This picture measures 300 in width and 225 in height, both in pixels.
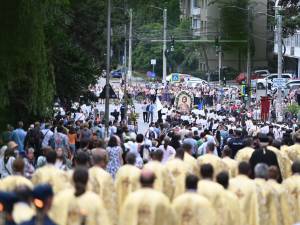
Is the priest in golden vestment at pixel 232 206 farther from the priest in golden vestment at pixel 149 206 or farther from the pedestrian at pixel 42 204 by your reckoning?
the pedestrian at pixel 42 204

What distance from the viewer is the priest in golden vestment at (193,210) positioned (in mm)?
14250

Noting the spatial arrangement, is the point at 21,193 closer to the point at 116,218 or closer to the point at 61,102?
the point at 116,218

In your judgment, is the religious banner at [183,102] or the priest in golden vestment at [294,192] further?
the religious banner at [183,102]

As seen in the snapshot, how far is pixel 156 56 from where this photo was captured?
114 metres

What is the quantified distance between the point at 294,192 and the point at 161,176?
226cm

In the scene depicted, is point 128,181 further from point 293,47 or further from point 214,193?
point 293,47

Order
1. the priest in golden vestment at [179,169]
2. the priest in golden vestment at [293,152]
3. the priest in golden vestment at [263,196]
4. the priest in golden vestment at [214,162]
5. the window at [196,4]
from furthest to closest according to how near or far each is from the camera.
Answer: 1. the window at [196,4]
2. the priest in golden vestment at [293,152]
3. the priest in golden vestment at [214,162]
4. the priest in golden vestment at [179,169]
5. the priest in golden vestment at [263,196]

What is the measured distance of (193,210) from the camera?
14266 mm

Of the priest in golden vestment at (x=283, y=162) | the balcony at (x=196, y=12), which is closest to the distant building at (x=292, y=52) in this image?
the balcony at (x=196, y=12)

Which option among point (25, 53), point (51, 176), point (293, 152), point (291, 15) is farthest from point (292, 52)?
point (51, 176)

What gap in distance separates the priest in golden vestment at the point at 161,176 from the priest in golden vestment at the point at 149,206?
4.25 meters

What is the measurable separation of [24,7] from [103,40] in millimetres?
29182

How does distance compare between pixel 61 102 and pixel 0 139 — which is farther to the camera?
pixel 61 102

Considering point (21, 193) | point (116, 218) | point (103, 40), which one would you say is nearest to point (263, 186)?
point (116, 218)
